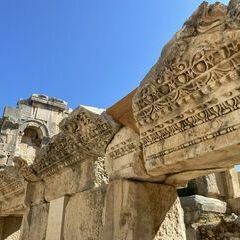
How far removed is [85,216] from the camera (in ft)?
10.8

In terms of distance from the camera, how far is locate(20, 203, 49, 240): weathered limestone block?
401 centimetres

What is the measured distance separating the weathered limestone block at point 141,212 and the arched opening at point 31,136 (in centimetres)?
1761

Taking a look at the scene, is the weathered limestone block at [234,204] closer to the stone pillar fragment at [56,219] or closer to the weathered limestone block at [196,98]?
the stone pillar fragment at [56,219]

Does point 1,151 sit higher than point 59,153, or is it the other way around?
point 1,151

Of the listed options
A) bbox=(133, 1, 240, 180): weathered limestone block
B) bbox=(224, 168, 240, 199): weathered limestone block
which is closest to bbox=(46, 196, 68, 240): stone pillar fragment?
bbox=(133, 1, 240, 180): weathered limestone block

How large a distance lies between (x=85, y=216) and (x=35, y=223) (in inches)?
49.4

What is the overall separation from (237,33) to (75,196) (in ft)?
8.13

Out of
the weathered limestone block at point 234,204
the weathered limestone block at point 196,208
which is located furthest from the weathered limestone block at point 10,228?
the weathered limestone block at point 234,204

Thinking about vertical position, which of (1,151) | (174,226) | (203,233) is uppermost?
(1,151)

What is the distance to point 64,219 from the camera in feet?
11.8

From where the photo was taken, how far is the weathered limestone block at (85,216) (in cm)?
311

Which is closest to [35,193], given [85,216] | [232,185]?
[85,216]

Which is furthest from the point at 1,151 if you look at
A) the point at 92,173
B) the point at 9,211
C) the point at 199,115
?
the point at 199,115

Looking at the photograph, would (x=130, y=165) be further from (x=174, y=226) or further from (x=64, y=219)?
(x=64, y=219)
